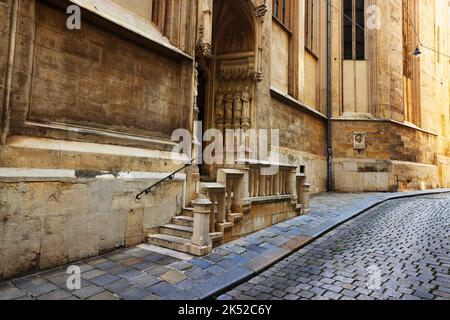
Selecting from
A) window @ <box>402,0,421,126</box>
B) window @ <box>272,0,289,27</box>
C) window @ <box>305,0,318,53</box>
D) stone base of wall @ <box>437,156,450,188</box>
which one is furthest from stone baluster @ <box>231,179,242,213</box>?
stone base of wall @ <box>437,156,450,188</box>

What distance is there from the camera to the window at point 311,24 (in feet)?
52.3

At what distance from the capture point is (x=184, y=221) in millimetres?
6004

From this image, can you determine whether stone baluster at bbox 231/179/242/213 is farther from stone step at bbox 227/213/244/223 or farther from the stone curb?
the stone curb

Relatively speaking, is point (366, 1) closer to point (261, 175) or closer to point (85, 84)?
point (261, 175)

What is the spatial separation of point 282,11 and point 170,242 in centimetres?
1229

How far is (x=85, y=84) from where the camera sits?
5.13m

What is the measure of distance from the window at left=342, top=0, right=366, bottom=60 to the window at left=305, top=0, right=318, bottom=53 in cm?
222

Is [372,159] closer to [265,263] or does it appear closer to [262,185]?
[262,185]

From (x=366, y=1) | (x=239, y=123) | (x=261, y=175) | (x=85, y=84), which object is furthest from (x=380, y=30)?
(x=85, y=84)

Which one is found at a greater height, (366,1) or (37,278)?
(366,1)

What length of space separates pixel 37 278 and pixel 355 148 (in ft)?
52.8

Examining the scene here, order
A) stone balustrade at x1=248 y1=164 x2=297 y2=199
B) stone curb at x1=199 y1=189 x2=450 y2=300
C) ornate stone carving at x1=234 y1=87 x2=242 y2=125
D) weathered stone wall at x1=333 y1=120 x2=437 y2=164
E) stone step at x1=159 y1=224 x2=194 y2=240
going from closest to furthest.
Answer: stone curb at x1=199 y1=189 x2=450 y2=300 → stone step at x1=159 y1=224 x2=194 y2=240 → stone balustrade at x1=248 y1=164 x2=297 y2=199 → ornate stone carving at x1=234 y1=87 x2=242 y2=125 → weathered stone wall at x1=333 y1=120 x2=437 y2=164

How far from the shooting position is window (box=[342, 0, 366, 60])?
1773 centimetres

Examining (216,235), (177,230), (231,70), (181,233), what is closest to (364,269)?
(216,235)
